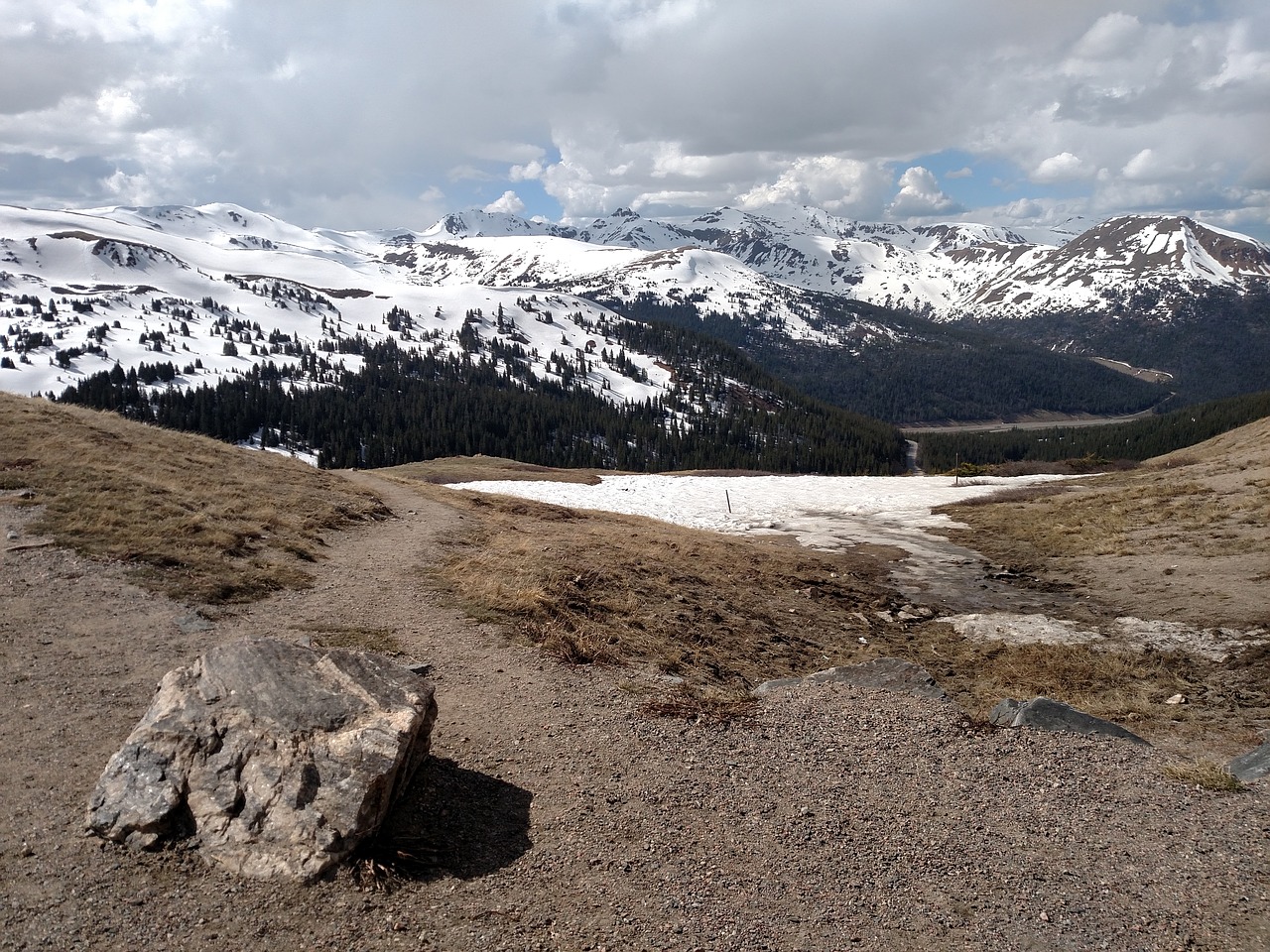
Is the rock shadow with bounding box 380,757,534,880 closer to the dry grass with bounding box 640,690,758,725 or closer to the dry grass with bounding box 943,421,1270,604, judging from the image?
the dry grass with bounding box 640,690,758,725

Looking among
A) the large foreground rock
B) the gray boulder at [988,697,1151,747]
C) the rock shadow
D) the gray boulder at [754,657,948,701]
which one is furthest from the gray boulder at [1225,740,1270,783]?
the large foreground rock

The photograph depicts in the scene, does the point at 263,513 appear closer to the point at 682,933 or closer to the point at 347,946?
the point at 347,946

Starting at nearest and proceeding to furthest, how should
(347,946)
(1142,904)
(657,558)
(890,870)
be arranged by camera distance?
(347,946)
(1142,904)
(890,870)
(657,558)

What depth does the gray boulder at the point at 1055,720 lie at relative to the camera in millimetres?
11219

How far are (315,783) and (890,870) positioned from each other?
6.55 metres

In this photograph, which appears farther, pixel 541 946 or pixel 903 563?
pixel 903 563

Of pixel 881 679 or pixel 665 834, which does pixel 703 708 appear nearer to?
pixel 665 834

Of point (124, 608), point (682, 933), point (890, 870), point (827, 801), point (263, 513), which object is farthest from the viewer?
point (263, 513)

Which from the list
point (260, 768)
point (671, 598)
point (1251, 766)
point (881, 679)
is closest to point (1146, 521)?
point (671, 598)

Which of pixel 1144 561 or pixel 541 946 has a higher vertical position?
pixel 1144 561

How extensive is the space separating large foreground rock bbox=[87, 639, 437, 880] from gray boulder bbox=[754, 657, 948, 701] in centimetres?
785

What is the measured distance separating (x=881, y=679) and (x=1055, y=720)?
2905 mm

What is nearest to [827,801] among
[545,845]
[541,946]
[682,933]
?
[682,933]

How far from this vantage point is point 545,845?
8070 millimetres
